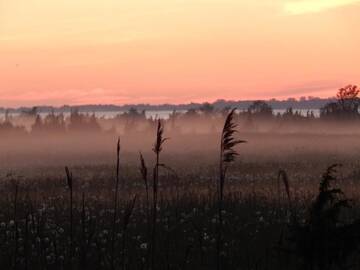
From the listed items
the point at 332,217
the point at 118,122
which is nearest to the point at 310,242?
the point at 332,217

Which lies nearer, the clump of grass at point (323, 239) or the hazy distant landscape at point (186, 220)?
the clump of grass at point (323, 239)

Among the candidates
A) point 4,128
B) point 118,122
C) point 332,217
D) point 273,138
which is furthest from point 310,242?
point 118,122

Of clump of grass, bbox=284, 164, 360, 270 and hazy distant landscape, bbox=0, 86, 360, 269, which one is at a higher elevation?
clump of grass, bbox=284, 164, 360, 270

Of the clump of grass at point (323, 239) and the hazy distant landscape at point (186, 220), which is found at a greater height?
the clump of grass at point (323, 239)

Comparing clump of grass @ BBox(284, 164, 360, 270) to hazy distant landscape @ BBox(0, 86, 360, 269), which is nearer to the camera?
clump of grass @ BBox(284, 164, 360, 270)

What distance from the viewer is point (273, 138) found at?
81250mm

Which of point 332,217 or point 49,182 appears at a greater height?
point 332,217

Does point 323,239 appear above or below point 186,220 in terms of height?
above

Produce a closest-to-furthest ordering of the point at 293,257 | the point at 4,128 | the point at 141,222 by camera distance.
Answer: the point at 293,257, the point at 141,222, the point at 4,128

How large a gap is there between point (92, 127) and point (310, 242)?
339ft

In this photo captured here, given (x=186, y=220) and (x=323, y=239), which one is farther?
(x=186, y=220)

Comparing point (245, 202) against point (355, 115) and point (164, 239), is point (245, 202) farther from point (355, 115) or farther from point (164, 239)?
point (355, 115)

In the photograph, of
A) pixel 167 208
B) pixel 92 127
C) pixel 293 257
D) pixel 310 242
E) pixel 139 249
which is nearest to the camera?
pixel 310 242

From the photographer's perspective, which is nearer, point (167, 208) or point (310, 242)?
point (310, 242)
